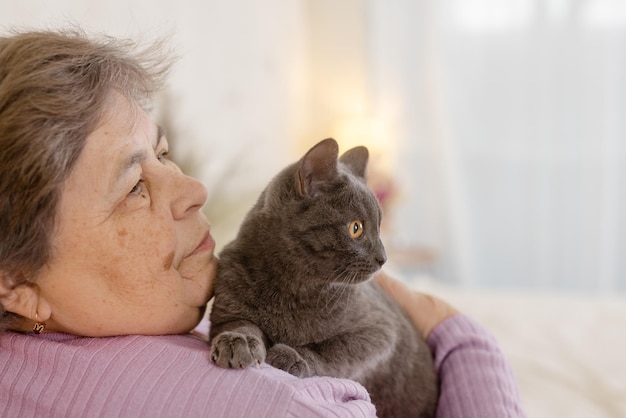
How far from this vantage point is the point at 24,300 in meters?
0.96

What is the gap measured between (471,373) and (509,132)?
292 centimetres

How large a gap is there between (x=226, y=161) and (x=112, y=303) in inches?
71.4

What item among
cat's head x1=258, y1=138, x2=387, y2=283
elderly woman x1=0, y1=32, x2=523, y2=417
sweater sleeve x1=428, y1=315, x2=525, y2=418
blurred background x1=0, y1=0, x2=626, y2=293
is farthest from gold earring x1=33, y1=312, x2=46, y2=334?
blurred background x1=0, y1=0, x2=626, y2=293

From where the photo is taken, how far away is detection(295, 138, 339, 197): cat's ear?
108 cm

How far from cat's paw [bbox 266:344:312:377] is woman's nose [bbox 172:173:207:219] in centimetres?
26

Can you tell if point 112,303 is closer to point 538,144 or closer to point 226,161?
point 226,161

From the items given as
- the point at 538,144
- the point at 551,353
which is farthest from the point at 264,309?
the point at 538,144

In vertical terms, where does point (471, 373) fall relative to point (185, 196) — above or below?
below

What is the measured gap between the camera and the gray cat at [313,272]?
1098 millimetres

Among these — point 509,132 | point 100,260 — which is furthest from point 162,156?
point 509,132

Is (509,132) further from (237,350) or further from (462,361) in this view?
(237,350)

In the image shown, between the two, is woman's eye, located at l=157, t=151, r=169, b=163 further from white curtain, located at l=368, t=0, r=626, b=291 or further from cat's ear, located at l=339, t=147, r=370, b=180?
white curtain, located at l=368, t=0, r=626, b=291

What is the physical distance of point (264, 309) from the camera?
3.63 ft

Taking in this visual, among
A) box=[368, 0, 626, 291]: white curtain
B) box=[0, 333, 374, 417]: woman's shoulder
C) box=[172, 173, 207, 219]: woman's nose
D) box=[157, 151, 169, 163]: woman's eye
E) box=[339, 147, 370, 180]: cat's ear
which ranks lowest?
box=[368, 0, 626, 291]: white curtain
